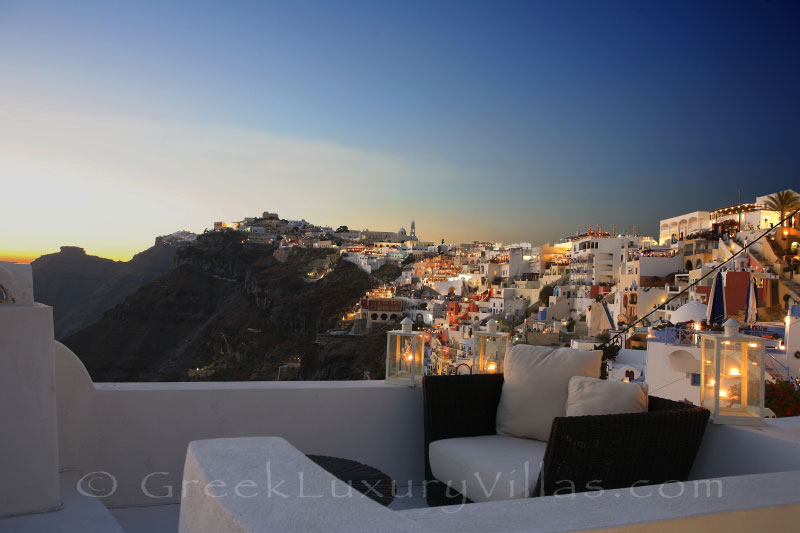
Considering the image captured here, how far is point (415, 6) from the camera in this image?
10812 millimetres

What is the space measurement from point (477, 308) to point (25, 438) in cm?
3151

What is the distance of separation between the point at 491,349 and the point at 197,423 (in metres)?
1.46

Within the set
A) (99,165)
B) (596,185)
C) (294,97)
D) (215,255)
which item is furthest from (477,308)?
(215,255)

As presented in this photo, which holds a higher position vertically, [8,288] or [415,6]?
[415,6]

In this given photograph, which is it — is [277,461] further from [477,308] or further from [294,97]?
[477,308]

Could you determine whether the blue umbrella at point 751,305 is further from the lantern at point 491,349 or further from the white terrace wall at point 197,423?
the white terrace wall at point 197,423

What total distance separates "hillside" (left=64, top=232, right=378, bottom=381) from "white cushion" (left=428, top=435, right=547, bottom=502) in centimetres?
2823

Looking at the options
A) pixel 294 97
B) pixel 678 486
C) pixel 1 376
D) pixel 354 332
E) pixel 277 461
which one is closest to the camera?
pixel 277 461

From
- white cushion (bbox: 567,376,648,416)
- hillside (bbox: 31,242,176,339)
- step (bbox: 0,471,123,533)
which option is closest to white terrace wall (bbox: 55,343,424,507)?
step (bbox: 0,471,123,533)

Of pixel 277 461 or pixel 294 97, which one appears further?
pixel 294 97

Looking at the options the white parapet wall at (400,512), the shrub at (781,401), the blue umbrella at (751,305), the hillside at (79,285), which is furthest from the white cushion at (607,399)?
the hillside at (79,285)

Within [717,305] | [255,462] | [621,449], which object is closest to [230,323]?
[717,305]

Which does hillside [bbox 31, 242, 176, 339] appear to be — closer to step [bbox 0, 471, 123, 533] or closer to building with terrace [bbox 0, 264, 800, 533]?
building with terrace [bbox 0, 264, 800, 533]

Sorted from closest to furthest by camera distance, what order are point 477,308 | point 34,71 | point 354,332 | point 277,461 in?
1. point 277,461
2. point 34,71
3. point 477,308
4. point 354,332
